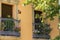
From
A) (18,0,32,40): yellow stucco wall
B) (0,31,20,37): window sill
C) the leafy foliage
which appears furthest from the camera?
(0,31,20,37): window sill

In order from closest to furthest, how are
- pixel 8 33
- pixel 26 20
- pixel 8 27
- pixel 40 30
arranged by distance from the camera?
pixel 26 20, pixel 8 33, pixel 8 27, pixel 40 30

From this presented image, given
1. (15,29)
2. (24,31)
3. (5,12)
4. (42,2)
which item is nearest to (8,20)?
(15,29)

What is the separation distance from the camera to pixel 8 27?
15.7 m

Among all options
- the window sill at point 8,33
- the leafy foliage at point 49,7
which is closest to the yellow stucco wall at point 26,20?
the leafy foliage at point 49,7

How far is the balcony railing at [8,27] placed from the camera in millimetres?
15422

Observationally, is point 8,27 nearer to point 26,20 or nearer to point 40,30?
point 40,30

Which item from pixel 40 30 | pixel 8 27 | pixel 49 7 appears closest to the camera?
pixel 49 7

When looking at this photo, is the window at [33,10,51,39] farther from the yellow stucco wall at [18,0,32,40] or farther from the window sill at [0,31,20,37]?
the yellow stucco wall at [18,0,32,40]

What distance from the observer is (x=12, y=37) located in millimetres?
15492

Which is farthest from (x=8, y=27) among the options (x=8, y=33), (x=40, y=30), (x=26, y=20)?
(x=26, y=20)

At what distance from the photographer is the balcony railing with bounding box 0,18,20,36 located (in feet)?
50.6

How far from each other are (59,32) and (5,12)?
24.9 ft

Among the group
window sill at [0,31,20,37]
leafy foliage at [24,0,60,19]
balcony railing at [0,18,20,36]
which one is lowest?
window sill at [0,31,20,37]

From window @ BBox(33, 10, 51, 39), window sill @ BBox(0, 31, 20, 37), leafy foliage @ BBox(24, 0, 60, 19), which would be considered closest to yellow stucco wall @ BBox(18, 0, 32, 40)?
leafy foliage @ BBox(24, 0, 60, 19)
